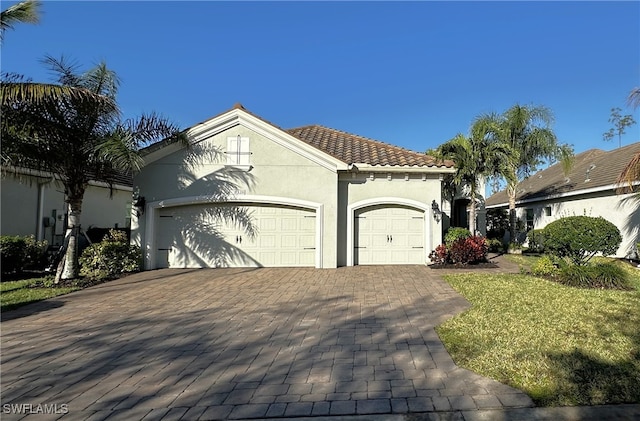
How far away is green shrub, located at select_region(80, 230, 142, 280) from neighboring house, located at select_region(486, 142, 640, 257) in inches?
611

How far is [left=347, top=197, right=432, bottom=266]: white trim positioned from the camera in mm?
11969

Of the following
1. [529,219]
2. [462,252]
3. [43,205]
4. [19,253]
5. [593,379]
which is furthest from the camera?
[529,219]

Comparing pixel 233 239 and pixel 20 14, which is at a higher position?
pixel 20 14

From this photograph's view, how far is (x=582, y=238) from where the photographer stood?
884 cm

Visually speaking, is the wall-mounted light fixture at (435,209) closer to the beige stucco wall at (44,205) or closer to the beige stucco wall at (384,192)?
the beige stucco wall at (384,192)

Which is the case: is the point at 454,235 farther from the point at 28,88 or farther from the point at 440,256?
the point at 28,88

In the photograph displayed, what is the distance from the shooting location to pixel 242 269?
11406 mm

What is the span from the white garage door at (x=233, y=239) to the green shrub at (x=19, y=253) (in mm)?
3627

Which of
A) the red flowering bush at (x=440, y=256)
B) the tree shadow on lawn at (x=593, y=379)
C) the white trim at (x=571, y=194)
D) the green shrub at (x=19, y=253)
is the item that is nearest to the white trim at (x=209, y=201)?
the green shrub at (x=19, y=253)

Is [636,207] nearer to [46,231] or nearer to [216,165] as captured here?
[216,165]

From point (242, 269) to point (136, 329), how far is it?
602 centimetres

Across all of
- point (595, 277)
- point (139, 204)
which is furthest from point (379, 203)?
point (139, 204)

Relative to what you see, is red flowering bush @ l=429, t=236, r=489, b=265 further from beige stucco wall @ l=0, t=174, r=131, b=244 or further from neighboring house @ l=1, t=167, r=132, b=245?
beige stucco wall @ l=0, t=174, r=131, b=244

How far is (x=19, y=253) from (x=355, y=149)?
38.3ft
